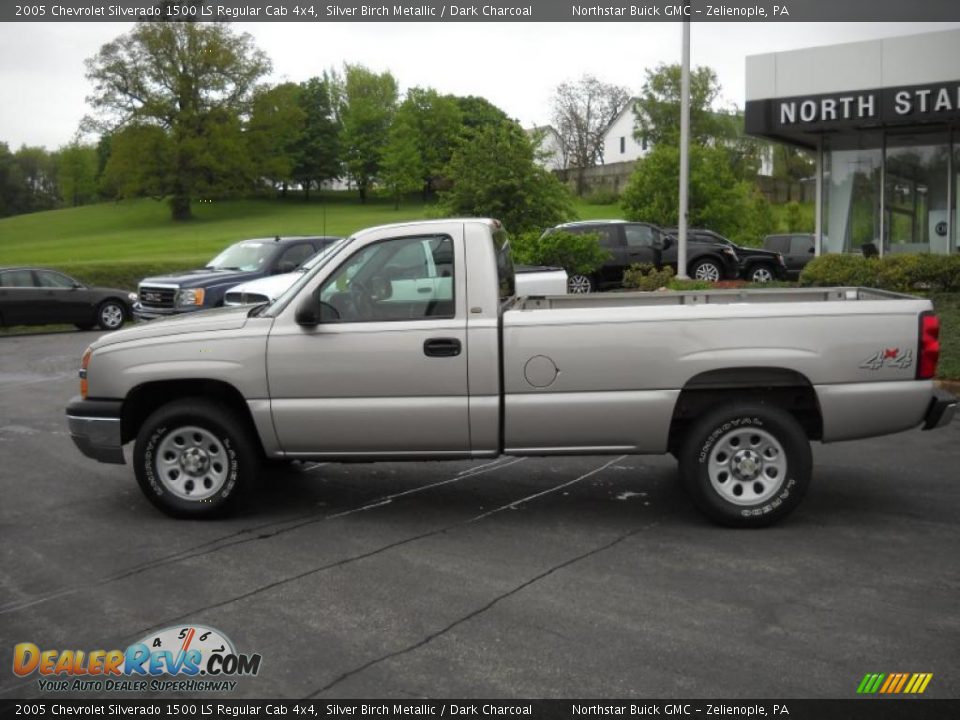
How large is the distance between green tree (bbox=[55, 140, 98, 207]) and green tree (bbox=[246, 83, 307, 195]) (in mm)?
43564

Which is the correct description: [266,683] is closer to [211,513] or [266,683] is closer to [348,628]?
[348,628]

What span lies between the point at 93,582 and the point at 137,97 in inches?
2975

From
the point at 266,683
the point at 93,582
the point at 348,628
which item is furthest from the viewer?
the point at 93,582

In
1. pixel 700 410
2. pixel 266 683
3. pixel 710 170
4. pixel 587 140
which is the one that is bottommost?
pixel 266 683

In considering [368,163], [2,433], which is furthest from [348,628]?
[368,163]

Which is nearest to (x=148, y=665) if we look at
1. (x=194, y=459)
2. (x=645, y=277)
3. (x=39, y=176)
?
(x=194, y=459)

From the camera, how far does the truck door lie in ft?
21.8

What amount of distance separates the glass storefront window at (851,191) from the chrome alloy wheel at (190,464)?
18851mm

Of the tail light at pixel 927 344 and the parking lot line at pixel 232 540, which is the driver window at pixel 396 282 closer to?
the parking lot line at pixel 232 540

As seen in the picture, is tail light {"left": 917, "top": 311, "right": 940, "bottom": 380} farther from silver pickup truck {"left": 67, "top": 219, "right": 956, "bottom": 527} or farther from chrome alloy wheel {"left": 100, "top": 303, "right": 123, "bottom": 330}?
chrome alloy wheel {"left": 100, "top": 303, "right": 123, "bottom": 330}

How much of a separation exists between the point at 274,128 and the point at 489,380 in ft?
243

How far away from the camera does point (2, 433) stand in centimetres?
→ 1041

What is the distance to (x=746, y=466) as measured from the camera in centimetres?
656

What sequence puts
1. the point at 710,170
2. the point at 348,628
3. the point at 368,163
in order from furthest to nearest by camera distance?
the point at 368,163
the point at 710,170
the point at 348,628
